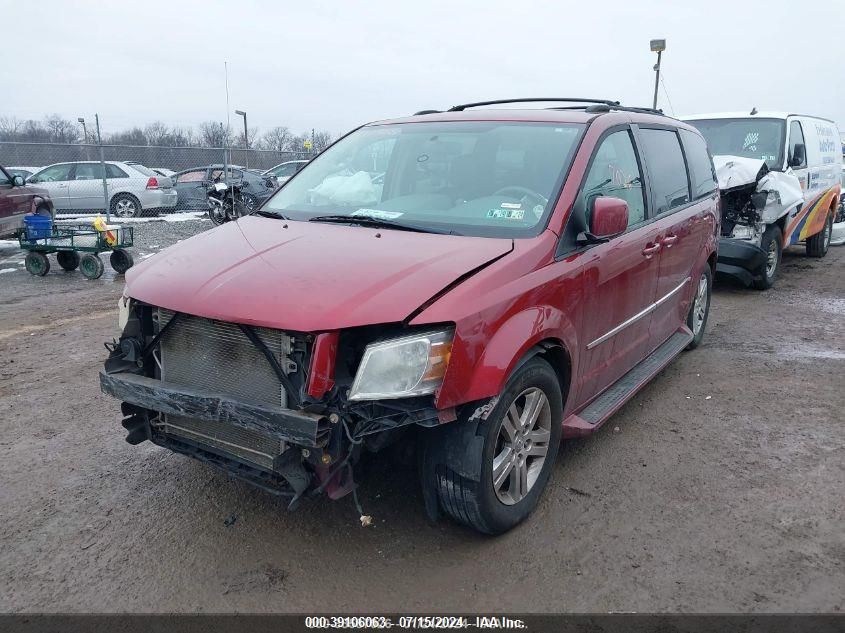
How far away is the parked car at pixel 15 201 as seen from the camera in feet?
34.6

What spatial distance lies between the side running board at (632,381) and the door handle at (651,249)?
30.8 inches

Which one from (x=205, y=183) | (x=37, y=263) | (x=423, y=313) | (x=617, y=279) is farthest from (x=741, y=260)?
(x=205, y=183)

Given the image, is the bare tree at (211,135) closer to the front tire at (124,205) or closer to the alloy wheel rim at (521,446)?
the front tire at (124,205)

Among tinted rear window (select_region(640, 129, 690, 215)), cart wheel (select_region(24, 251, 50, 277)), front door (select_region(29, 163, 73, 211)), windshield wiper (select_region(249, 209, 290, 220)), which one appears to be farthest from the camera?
front door (select_region(29, 163, 73, 211))

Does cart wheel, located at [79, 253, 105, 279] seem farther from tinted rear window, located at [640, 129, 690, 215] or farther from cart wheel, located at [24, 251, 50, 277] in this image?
tinted rear window, located at [640, 129, 690, 215]

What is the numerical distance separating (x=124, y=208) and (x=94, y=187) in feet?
2.84

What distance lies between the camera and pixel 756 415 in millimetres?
4562

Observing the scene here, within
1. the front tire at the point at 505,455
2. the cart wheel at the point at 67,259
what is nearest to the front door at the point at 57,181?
the cart wheel at the point at 67,259

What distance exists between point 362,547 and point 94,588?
3.65 ft

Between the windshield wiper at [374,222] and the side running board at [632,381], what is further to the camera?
the side running board at [632,381]

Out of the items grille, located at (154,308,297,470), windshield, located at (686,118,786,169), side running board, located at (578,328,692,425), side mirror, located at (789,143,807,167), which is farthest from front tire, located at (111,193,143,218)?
grille, located at (154,308,297,470)

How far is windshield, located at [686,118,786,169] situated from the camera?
8.74 meters

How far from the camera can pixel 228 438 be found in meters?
2.97

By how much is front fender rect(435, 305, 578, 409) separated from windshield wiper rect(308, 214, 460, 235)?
64cm
